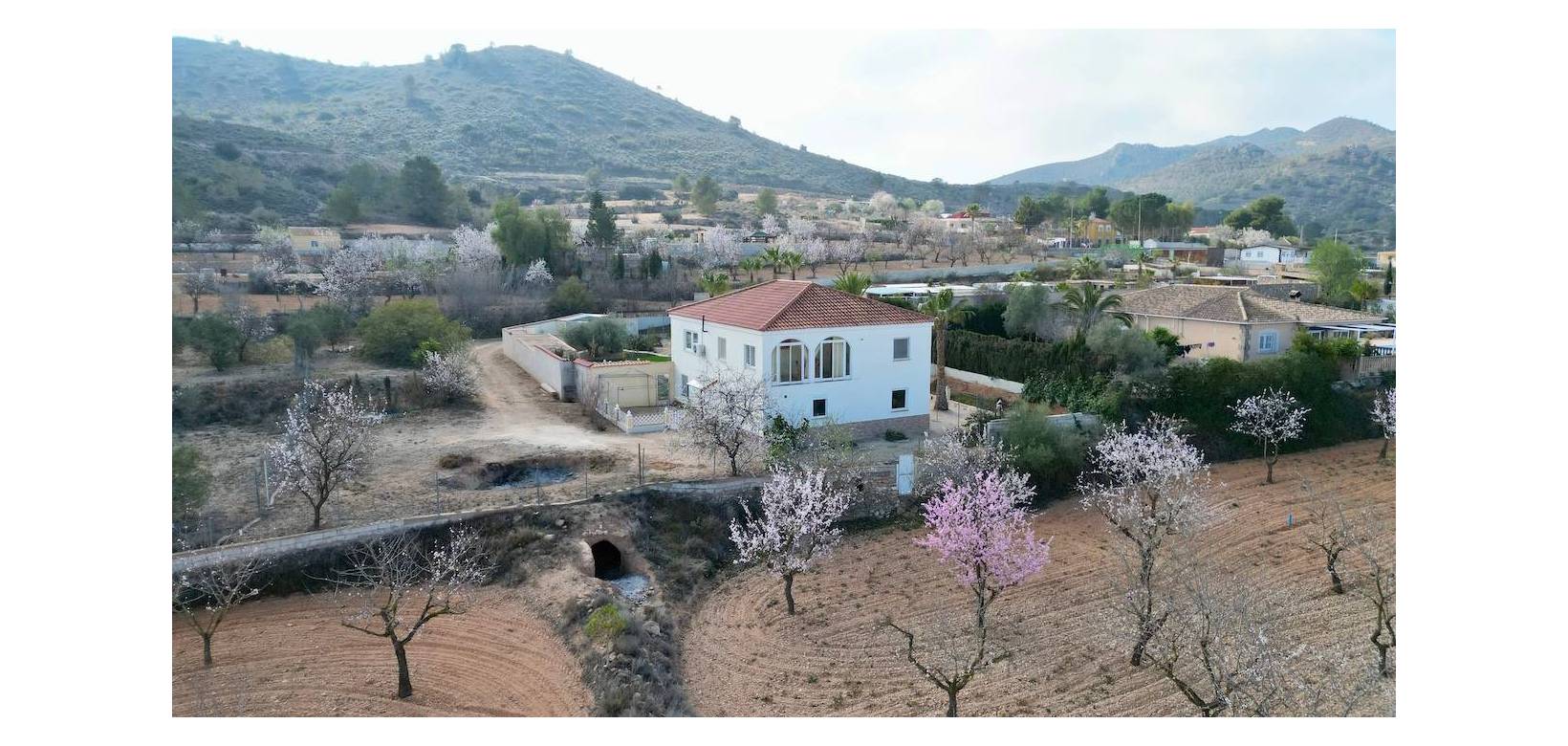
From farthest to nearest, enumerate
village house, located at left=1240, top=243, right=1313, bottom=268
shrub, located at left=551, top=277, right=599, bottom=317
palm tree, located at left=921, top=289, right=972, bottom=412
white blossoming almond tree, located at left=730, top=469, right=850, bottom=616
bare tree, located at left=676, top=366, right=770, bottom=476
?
village house, located at left=1240, top=243, right=1313, bottom=268 → shrub, located at left=551, top=277, right=599, bottom=317 → palm tree, located at left=921, top=289, right=972, bottom=412 → bare tree, located at left=676, top=366, right=770, bottom=476 → white blossoming almond tree, located at left=730, top=469, right=850, bottom=616

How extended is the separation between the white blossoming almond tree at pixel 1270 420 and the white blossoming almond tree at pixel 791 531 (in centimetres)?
1377

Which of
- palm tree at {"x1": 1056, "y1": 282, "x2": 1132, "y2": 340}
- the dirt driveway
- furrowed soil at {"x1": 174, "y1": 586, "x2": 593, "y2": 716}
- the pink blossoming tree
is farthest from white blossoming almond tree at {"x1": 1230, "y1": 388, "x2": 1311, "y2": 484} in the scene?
furrowed soil at {"x1": 174, "y1": 586, "x2": 593, "y2": 716}

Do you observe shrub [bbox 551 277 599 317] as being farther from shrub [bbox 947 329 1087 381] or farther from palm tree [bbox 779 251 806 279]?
shrub [bbox 947 329 1087 381]

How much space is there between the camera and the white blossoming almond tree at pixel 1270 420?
89.0 ft

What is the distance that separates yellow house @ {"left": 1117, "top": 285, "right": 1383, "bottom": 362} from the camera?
108 ft

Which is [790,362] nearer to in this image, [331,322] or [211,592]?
[211,592]

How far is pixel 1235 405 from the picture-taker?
93.7ft

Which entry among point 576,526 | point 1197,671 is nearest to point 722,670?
point 576,526

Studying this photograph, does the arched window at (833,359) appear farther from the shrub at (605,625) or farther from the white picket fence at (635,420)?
the shrub at (605,625)

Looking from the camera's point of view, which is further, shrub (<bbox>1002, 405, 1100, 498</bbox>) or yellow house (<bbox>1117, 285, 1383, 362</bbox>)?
yellow house (<bbox>1117, 285, 1383, 362</bbox>)

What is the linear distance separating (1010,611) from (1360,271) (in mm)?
40585

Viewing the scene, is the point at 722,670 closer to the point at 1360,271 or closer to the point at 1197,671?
the point at 1197,671

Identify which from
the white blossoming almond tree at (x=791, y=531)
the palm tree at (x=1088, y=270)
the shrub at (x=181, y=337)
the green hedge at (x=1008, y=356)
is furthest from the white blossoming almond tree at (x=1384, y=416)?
the shrub at (x=181, y=337)

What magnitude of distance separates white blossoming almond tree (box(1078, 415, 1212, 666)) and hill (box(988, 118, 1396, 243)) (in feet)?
202
